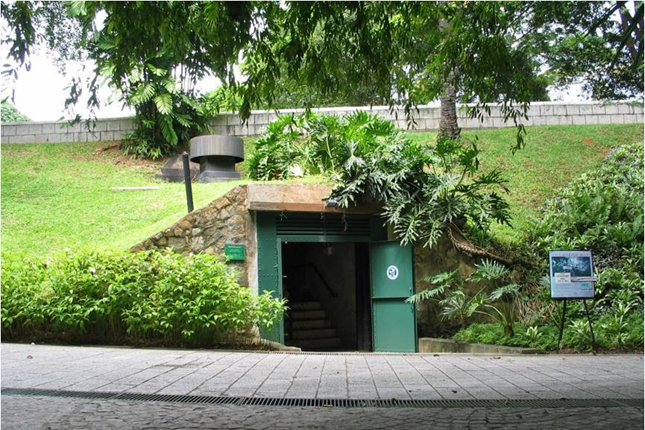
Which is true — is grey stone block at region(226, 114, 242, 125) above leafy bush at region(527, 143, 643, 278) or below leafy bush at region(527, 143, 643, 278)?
above

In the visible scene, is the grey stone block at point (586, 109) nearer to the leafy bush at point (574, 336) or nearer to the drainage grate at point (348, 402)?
the leafy bush at point (574, 336)

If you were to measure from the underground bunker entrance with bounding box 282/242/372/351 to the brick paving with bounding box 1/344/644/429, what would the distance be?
5.46m

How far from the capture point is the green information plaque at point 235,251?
10.6m

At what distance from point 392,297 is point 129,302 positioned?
4866 mm

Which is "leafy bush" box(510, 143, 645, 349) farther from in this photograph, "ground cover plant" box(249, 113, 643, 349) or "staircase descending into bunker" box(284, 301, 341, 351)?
"staircase descending into bunker" box(284, 301, 341, 351)

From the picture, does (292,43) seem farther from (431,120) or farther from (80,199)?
(431,120)

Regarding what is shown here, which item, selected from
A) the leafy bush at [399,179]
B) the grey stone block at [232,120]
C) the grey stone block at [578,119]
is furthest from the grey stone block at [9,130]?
the grey stone block at [578,119]

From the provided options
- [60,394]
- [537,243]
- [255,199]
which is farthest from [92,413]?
[537,243]

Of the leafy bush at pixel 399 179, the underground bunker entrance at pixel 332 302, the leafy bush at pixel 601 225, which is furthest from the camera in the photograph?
the underground bunker entrance at pixel 332 302

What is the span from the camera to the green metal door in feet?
36.9

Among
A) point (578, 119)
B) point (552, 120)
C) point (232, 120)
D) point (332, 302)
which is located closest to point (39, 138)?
point (232, 120)

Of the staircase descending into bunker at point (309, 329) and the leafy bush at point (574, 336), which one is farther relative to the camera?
the staircase descending into bunker at point (309, 329)

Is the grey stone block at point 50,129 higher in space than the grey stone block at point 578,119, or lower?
higher

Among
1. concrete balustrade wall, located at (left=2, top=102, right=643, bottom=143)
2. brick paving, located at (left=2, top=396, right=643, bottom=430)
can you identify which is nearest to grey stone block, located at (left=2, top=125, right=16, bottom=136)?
concrete balustrade wall, located at (left=2, top=102, right=643, bottom=143)
